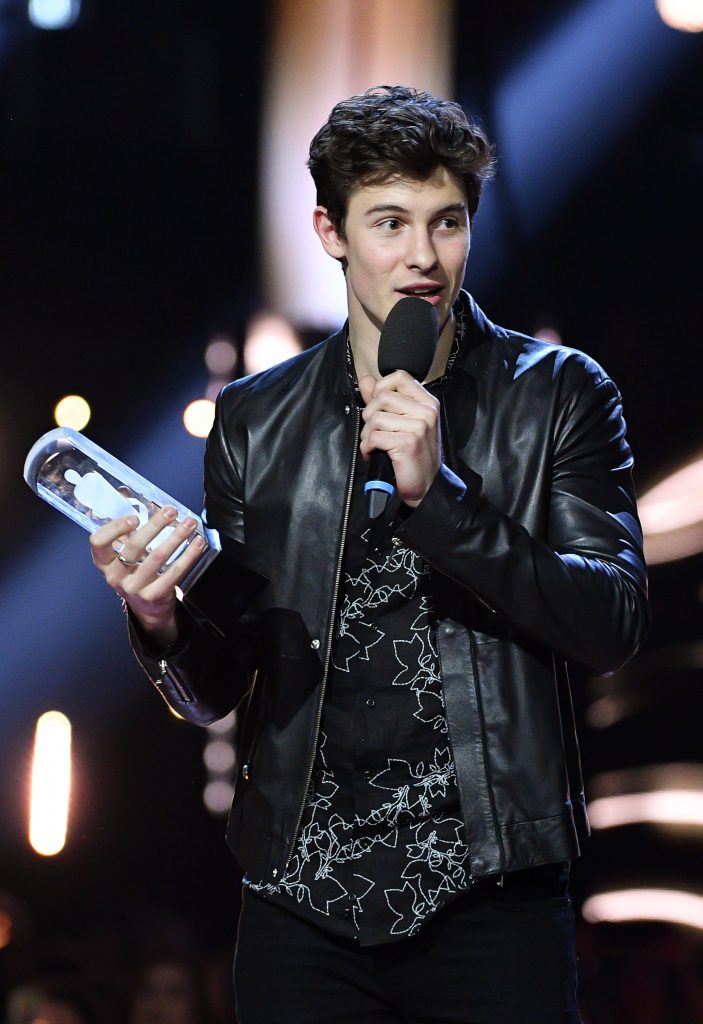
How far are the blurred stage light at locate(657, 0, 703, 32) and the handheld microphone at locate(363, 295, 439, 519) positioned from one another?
1387 mm

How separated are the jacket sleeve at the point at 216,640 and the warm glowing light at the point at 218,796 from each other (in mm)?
995

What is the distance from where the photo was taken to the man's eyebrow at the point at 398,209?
61.5 inches

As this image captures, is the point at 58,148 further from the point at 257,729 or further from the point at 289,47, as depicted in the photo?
the point at 257,729

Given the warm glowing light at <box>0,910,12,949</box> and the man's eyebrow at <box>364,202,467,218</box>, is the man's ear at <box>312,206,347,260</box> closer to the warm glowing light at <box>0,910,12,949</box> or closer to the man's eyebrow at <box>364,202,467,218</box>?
the man's eyebrow at <box>364,202,467,218</box>

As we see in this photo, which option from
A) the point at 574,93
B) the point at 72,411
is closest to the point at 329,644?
the point at 72,411

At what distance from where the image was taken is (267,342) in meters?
2.57

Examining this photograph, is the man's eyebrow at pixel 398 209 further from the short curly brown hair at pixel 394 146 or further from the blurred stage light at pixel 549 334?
the blurred stage light at pixel 549 334

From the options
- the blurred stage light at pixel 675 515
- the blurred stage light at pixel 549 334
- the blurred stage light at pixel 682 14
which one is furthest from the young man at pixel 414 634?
the blurred stage light at pixel 682 14

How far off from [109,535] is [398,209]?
0.59m

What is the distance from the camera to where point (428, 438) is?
1265 millimetres

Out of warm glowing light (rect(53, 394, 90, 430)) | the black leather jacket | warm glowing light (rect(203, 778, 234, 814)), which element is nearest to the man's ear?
the black leather jacket

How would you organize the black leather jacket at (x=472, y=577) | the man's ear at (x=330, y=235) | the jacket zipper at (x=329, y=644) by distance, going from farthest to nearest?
the man's ear at (x=330, y=235), the jacket zipper at (x=329, y=644), the black leather jacket at (x=472, y=577)

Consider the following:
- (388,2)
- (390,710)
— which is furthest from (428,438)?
(388,2)

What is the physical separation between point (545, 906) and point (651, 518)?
48.5 inches
